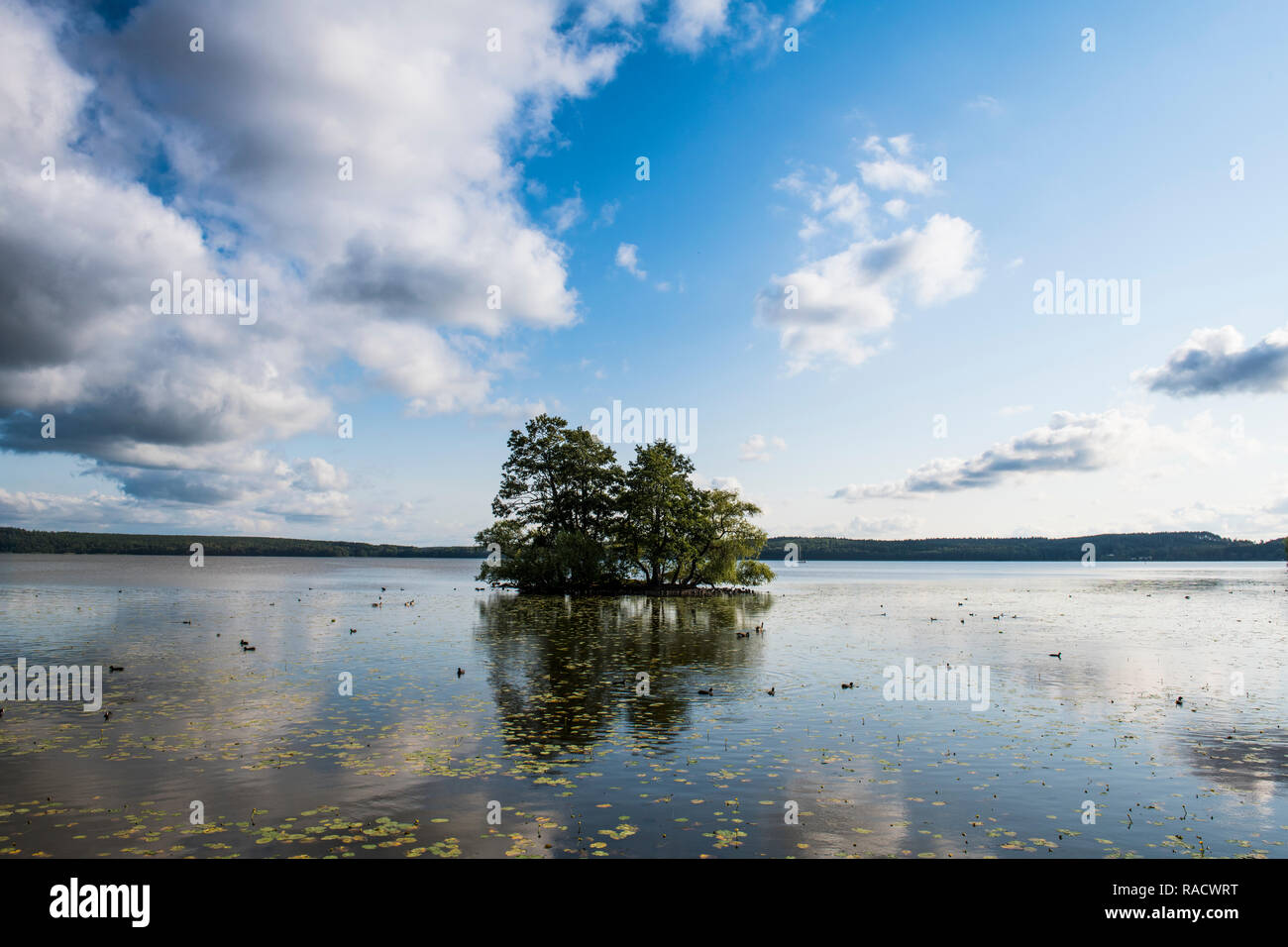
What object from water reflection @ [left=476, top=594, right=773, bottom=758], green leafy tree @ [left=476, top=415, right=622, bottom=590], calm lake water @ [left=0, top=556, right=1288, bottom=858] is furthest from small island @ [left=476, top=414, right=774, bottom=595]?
calm lake water @ [left=0, top=556, right=1288, bottom=858]

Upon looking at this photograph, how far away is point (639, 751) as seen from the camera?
18.0 meters

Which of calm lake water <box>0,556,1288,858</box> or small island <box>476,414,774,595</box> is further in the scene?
small island <box>476,414,774,595</box>

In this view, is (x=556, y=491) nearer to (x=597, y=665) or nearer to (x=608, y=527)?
(x=608, y=527)

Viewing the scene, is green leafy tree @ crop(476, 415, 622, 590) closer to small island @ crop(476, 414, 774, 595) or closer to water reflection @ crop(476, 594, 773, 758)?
small island @ crop(476, 414, 774, 595)

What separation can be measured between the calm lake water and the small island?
142 ft

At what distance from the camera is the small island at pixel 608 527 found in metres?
84.5

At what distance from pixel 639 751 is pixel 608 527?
7159 centimetres

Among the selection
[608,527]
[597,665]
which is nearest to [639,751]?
[597,665]

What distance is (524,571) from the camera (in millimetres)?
83875

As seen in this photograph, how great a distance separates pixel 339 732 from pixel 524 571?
A: 6444cm

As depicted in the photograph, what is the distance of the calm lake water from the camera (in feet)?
41.0
